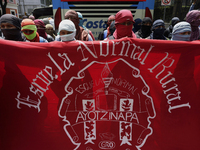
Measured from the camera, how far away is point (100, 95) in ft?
7.22

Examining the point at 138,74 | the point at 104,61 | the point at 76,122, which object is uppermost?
the point at 104,61

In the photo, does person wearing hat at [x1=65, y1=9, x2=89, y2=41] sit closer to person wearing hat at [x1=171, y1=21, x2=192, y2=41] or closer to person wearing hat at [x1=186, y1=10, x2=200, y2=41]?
person wearing hat at [x1=171, y1=21, x2=192, y2=41]

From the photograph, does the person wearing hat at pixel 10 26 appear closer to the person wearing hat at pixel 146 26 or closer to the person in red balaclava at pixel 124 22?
the person in red balaclava at pixel 124 22

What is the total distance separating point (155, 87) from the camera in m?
2.15

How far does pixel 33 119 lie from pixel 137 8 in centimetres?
395

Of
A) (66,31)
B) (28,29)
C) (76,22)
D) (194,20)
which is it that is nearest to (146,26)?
(194,20)

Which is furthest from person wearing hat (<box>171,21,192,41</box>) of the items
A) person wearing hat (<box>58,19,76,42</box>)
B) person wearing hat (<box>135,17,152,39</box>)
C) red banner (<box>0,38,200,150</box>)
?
person wearing hat (<box>58,19,76,42</box>)

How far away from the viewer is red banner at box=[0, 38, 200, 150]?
6.83 ft

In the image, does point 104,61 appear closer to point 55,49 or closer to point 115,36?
point 55,49

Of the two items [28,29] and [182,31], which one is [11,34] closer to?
[28,29]

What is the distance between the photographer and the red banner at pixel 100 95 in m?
2.08

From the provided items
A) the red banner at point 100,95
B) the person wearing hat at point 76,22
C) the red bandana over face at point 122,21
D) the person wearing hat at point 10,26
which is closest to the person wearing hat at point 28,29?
the person wearing hat at point 10,26

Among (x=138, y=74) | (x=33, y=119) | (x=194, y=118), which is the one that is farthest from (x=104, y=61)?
(x=194, y=118)

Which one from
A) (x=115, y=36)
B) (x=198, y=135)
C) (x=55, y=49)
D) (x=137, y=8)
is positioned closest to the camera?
(x=55, y=49)
